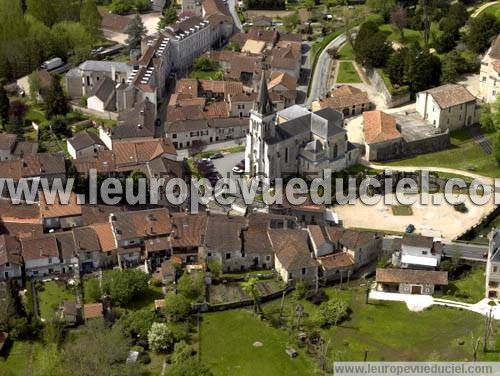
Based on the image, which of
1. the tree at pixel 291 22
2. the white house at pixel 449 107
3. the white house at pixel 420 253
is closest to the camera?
the white house at pixel 420 253

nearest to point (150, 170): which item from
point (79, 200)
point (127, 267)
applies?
point (79, 200)

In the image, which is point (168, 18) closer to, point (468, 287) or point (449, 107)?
point (449, 107)

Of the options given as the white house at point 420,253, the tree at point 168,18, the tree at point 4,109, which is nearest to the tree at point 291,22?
the tree at point 168,18

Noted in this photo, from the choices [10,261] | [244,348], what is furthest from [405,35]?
[10,261]

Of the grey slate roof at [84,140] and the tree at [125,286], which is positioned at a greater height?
the grey slate roof at [84,140]

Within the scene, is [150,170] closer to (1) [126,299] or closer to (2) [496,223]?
(1) [126,299]

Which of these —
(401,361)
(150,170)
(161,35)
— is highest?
(161,35)

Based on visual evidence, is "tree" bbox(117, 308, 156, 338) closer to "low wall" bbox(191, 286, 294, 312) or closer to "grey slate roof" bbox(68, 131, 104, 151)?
"low wall" bbox(191, 286, 294, 312)

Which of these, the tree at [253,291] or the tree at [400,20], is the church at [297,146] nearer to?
the tree at [253,291]
